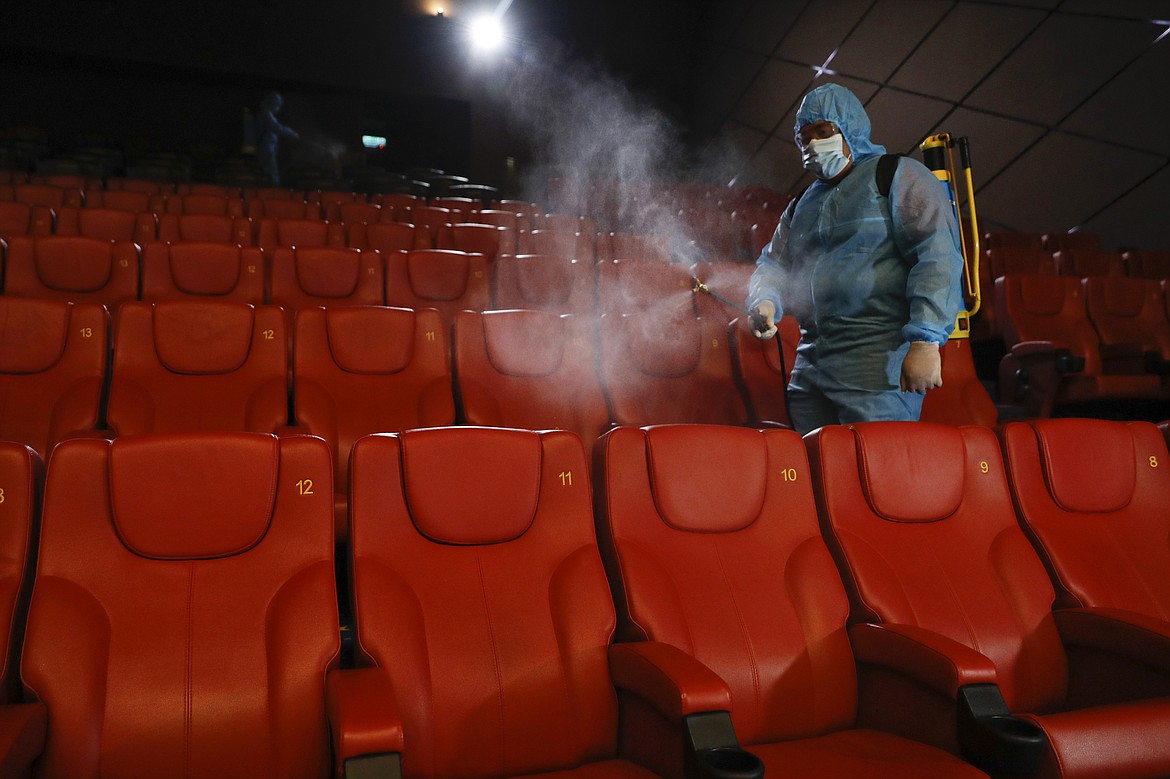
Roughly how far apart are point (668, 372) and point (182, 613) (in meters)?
1.37

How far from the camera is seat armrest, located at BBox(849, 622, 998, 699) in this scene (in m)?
0.85

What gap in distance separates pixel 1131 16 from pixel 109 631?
447 cm

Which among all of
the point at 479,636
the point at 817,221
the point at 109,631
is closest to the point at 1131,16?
the point at 817,221

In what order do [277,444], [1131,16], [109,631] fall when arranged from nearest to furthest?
[109,631] < [277,444] < [1131,16]

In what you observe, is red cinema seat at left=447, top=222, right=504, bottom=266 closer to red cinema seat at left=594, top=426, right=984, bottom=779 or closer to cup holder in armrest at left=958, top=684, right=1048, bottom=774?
red cinema seat at left=594, top=426, right=984, bottom=779

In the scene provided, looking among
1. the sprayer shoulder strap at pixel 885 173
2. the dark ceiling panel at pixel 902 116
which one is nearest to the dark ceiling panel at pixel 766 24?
the dark ceiling panel at pixel 902 116

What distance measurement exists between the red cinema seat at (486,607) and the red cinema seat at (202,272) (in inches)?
60.7

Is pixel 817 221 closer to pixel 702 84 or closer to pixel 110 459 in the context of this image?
pixel 110 459

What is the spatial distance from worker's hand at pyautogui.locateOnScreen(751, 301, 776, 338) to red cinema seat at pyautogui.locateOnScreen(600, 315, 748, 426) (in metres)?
0.49

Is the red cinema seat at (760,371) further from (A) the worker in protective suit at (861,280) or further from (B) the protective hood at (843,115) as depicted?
(B) the protective hood at (843,115)

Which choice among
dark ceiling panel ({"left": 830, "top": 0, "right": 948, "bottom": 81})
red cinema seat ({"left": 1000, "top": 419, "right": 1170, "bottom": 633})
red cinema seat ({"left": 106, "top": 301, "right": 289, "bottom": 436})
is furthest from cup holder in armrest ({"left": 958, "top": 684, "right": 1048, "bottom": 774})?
dark ceiling panel ({"left": 830, "top": 0, "right": 948, "bottom": 81})

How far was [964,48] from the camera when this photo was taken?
14.1 feet

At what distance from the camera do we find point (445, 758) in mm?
837

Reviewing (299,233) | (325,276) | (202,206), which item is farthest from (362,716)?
(202,206)
